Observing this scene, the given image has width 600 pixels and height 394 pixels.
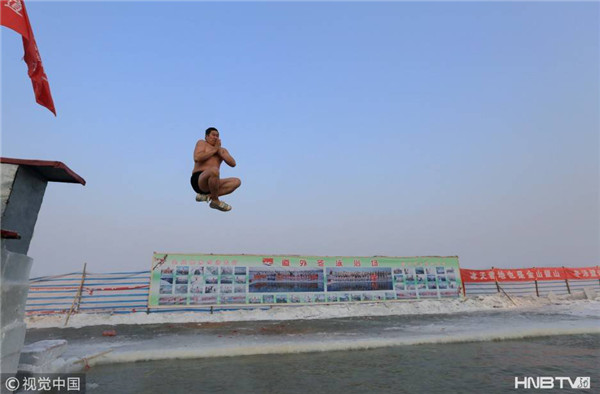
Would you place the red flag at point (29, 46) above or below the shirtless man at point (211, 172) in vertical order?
above

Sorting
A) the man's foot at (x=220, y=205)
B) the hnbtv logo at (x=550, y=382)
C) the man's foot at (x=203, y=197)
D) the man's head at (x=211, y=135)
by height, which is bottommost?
the hnbtv logo at (x=550, y=382)

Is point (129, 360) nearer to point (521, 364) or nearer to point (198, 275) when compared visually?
point (198, 275)

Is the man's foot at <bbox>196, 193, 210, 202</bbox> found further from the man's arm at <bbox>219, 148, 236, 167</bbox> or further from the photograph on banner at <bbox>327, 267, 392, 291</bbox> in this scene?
the photograph on banner at <bbox>327, 267, 392, 291</bbox>

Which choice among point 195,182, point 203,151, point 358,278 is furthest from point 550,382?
point 358,278

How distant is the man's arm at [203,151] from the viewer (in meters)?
4.86

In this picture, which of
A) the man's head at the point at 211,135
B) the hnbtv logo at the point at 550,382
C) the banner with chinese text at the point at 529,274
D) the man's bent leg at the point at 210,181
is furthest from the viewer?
the banner with chinese text at the point at 529,274

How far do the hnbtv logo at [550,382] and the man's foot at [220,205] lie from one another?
19.9ft

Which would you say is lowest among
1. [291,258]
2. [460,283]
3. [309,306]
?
[309,306]

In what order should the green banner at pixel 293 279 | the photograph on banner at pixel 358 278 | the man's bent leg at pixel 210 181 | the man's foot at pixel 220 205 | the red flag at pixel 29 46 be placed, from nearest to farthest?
the man's bent leg at pixel 210 181, the man's foot at pixel 220 205, the red flag at pixel 29 46, the green banner at pixel 293 279, the photograph on banner at pixel 358 278

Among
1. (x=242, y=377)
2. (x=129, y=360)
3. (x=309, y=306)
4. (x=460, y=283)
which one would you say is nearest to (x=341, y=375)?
(x=242, y=377)

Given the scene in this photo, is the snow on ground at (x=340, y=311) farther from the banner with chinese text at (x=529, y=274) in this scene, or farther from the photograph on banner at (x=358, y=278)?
the banner with chinese text at (x=529, y=274)

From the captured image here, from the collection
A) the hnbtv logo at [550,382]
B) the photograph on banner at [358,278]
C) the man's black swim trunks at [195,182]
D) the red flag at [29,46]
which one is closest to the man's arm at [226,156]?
the man's black swim trunks at [195,182]

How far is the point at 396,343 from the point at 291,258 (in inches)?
300

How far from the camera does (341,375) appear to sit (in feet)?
22.1
